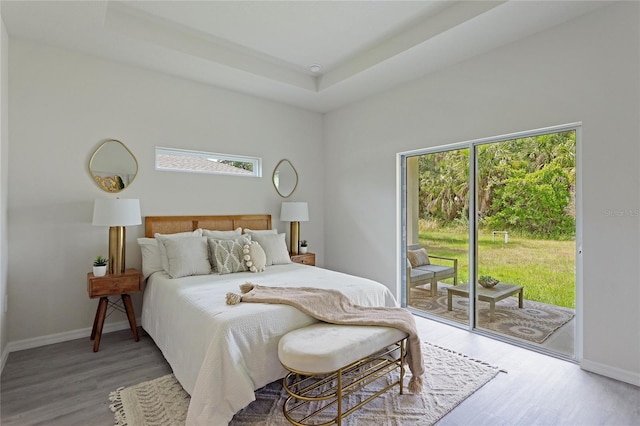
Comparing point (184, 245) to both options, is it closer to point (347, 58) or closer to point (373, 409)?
point (373, 409)

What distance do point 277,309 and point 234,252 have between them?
1.38 m

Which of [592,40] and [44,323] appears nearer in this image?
[592,40]

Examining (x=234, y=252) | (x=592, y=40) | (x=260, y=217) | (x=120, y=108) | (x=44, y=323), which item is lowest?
(x=44, y=323)

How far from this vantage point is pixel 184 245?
3258 mm

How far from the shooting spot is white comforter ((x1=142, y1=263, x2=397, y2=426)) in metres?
1.88

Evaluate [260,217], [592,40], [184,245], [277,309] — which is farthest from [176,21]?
[592,40]

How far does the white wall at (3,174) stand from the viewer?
8.69ft

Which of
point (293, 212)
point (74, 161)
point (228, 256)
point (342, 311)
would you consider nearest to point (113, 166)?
point (74, 161)

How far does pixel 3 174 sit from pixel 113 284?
1.25 meters

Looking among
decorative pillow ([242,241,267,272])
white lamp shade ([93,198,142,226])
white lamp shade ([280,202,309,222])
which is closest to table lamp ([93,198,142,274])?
white lamp shade ([93,198,142,226])

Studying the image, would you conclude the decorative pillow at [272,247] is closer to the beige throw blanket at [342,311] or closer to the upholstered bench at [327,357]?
the beige throw blanket at [342,311]

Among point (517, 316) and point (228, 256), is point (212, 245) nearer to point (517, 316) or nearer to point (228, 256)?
point (228, 256)

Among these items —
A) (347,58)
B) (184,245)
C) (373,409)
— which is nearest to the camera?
(373,409)

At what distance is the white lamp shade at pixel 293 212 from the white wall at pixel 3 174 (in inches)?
108
